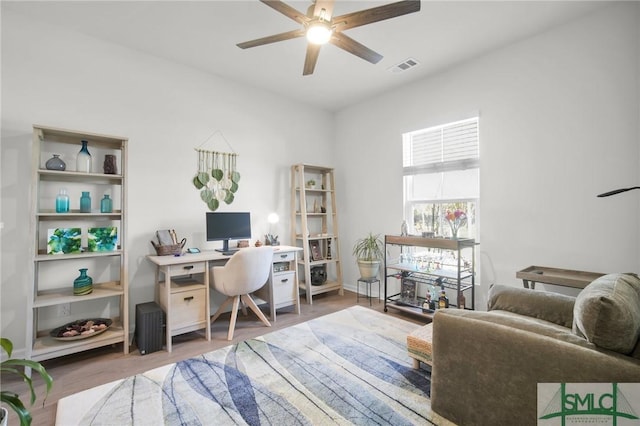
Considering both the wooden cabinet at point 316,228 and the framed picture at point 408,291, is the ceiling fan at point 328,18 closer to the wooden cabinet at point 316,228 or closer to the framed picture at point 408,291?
the wooden cabinet at point 316,228

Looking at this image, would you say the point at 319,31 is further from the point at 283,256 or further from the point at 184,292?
the point at 184,292

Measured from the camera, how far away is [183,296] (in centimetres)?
267

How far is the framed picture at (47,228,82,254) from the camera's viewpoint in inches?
92.8

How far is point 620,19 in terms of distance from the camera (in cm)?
229

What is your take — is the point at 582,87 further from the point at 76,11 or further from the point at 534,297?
the point at 76,11

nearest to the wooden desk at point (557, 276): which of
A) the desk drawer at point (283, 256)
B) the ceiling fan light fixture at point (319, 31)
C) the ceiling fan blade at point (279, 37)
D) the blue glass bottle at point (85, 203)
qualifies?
the desk drawer at point (283, 256)

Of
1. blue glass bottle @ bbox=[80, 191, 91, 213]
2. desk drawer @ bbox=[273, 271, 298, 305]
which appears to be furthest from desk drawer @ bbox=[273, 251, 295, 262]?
blue glass bottle @ bbox=[80, 191, 91, 213]

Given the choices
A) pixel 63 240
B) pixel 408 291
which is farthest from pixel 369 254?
pixel 63 240

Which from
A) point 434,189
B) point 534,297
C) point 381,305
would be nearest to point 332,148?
point 434,189

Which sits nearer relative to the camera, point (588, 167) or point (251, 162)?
point (588, 167)

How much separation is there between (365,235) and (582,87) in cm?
277

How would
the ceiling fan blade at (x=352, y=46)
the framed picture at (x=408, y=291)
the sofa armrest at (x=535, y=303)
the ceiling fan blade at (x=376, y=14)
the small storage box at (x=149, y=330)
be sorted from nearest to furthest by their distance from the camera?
1. the ceiling fan blade at (x=376, y=14)
2. the sofa armrest at (x=535, y=303)
3. the ceiling fan blade at (x=352, y=46)
4. the small storage box at (x=149, y=330)
5. the framed picture at (x=408, y=291)

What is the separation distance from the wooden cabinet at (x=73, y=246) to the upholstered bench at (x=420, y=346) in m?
2.38

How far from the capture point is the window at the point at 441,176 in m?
3.20
